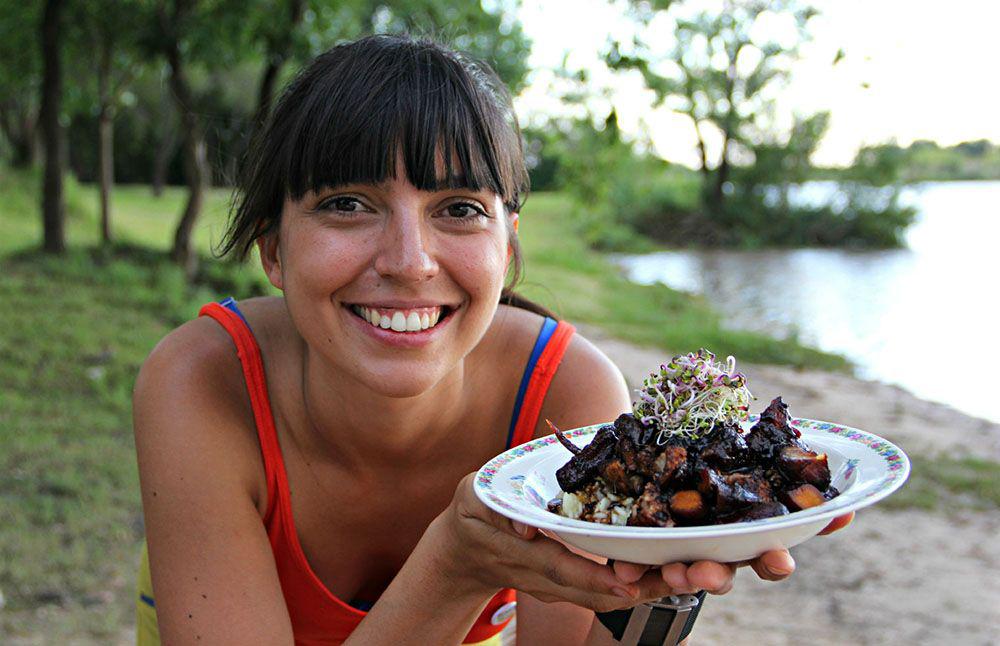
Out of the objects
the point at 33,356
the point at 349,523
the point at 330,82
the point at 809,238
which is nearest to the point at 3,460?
the point at 33,356

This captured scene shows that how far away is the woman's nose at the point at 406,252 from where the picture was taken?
73.4 inches

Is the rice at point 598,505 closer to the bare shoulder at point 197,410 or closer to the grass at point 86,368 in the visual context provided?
the bare shoulder at point 197,410

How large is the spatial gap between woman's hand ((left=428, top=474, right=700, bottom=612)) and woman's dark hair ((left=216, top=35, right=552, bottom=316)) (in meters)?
0.68

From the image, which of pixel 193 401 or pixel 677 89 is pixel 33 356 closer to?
pixel 677 89

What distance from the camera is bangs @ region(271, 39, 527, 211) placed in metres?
1.93

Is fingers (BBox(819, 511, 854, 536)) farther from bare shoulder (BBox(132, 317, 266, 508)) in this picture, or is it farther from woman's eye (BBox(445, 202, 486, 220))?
bare shoulder (BBox(132, 317, 266, 508))

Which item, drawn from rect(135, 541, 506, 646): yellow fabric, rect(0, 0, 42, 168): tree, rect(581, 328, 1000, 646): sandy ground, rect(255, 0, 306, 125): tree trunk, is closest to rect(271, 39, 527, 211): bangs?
rect(135, 541, 506, 646): yellow fabric

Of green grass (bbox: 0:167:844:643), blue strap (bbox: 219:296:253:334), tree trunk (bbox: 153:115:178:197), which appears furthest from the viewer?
tree trunk (bbox: 153:115:178:197)

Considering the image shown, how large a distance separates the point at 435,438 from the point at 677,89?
6037 millimetres

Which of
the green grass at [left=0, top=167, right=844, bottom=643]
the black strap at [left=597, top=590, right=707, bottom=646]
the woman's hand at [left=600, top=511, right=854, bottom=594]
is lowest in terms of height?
the green grass at [left=0, top=167, right=844, bottom=643]

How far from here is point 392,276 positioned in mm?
1895

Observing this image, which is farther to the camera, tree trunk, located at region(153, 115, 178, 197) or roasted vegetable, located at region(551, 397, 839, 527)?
tree trunk, located at region(153, 115, 178, 197)

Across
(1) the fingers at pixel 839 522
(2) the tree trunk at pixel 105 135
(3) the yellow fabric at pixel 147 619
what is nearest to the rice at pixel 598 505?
(1) the fingers at pixel 839 522

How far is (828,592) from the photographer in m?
4.96
